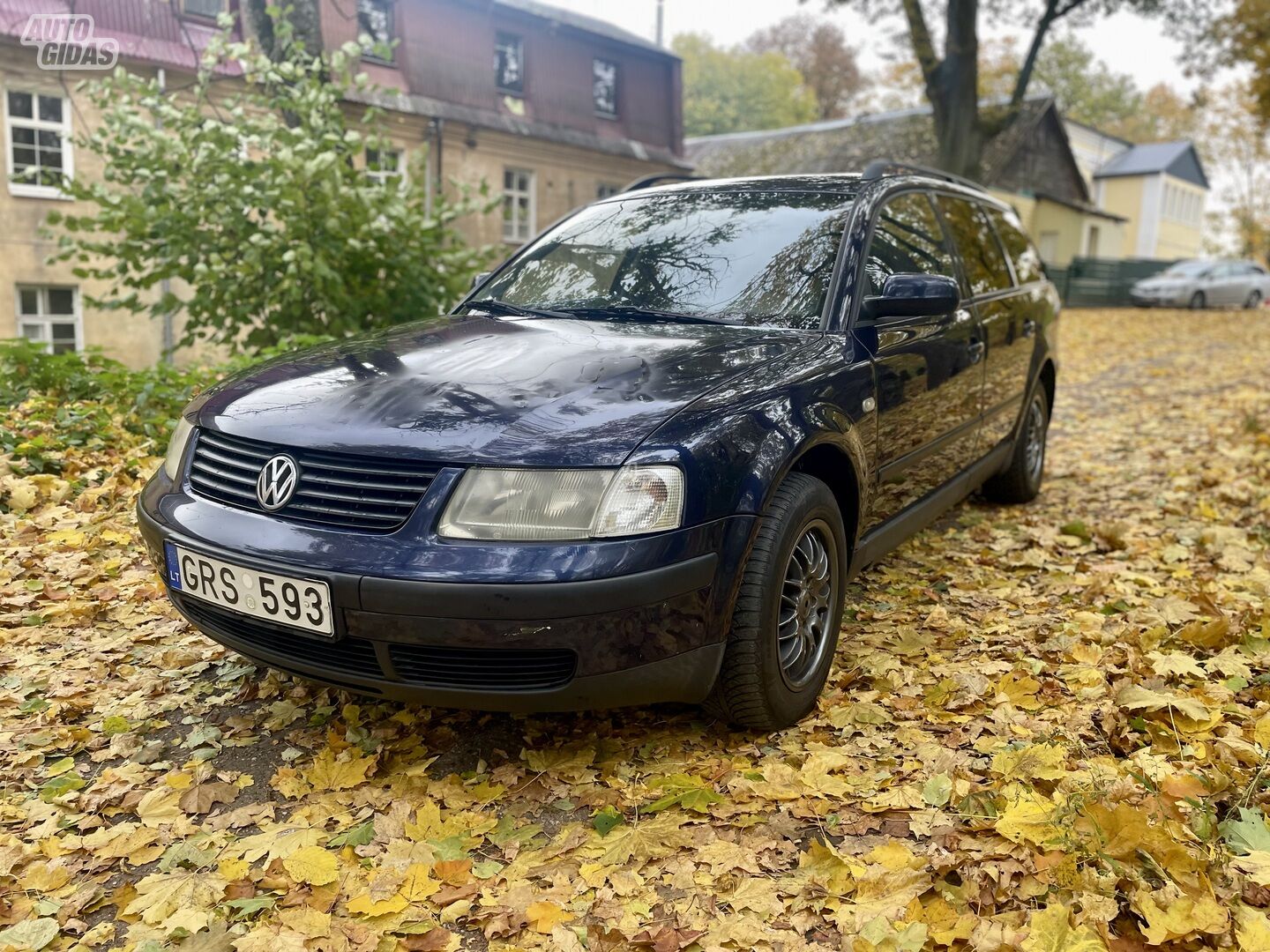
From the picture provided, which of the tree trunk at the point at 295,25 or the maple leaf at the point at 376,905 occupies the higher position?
the tree trunk at the point at 295,25

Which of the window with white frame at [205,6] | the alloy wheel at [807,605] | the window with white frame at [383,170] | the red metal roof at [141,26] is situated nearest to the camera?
the alloy wheel at [807,605]

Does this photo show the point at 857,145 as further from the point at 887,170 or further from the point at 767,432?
the point at 767,432

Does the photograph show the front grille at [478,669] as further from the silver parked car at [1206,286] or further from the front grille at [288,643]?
the silver parked car at [1206,286]

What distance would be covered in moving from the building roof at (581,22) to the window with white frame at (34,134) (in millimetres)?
9942

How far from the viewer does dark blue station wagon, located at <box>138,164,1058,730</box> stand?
242 cm

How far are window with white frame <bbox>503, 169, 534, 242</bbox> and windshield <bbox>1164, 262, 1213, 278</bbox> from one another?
18300 mm

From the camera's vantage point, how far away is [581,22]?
2489 centimetres

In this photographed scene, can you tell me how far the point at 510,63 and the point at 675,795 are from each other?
2397cm

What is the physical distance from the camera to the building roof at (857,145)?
99.0 ft

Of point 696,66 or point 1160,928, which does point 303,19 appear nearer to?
point 1160,928

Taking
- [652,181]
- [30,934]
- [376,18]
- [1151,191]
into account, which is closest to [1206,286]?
[376,18]

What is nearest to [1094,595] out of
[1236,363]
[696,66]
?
[1236,363]

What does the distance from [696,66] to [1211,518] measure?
170ft

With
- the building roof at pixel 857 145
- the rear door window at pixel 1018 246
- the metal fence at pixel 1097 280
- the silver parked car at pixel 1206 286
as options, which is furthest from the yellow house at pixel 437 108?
the silver parked car at pixel 1206 286
